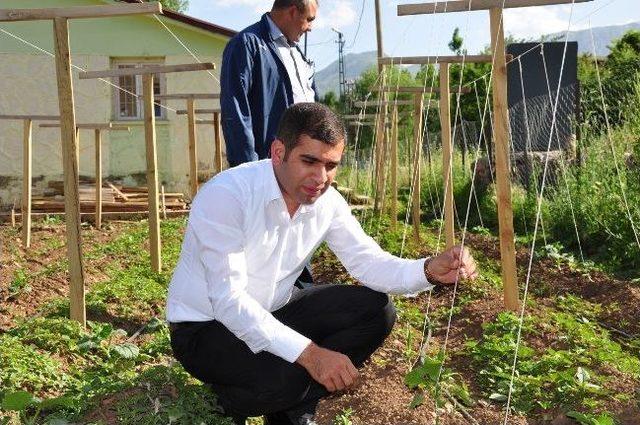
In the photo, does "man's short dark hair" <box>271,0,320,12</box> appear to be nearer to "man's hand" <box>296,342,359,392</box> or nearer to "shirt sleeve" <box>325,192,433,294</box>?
"shirt sleeve" <box>325,192,433,294</box>

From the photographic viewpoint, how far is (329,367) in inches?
104

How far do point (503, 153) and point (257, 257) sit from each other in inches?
98.9

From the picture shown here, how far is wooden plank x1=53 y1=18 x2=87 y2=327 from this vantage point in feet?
15.1

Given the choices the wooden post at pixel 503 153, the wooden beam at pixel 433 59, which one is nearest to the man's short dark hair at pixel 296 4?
the wooden post at pixel 503 153

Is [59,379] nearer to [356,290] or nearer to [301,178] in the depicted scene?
[356,290]

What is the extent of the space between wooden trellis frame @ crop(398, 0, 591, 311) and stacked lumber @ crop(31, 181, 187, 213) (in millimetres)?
8454

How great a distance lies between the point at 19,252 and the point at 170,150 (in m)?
5.61

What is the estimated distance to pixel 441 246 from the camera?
808 cm

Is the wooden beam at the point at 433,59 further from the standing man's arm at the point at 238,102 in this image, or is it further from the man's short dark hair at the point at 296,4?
the standing man's arm at the point at 238,102

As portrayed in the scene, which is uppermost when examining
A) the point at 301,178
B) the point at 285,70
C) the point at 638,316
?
the point at 285,70

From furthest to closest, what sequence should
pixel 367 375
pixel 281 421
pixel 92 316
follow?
pixel 92 316 < pixel 367 375 < pixel 281 421

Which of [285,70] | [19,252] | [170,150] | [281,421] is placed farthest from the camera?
[170,150]

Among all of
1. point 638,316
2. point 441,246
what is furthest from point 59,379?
point 441,246

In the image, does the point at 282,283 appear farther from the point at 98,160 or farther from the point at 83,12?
the point at 98,160
